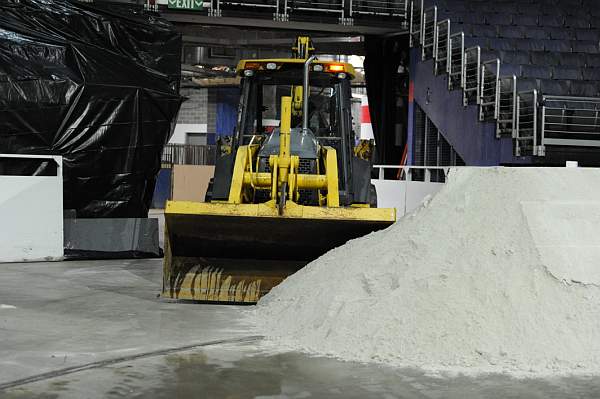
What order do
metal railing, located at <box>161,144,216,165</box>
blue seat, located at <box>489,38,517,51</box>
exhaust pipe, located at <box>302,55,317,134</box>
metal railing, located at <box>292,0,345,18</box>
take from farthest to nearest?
metal railing, located at <box>161,144,216,165</box>
blue seat, located at <box>489,38,517,51</box>
metal railing, located at <box>292,0,345,18</box>
exhaust pipe, located at <box>302,55,317,134</box>

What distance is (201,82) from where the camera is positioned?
3281cm

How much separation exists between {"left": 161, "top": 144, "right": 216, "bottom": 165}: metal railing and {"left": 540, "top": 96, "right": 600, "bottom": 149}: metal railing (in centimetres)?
1550

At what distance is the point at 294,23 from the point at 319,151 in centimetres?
952

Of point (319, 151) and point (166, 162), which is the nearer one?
point (319, 151)

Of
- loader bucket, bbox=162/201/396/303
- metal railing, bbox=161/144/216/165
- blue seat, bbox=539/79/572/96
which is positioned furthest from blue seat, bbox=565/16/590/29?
metal railing, bbox=161/144/216/165

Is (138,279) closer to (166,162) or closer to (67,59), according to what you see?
(67,59)

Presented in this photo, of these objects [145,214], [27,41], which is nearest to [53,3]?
[27,41]

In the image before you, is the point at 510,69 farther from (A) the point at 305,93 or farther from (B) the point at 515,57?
(A) the point at 305,93

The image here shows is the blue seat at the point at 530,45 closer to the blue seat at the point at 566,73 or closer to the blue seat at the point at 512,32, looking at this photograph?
the blue seat at the point at 512,32

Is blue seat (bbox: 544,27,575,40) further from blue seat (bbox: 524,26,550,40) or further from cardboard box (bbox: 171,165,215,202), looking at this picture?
cardboard box (bbox: 171,165,215,202)

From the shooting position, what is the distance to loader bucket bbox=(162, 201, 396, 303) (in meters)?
7.95

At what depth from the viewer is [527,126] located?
14.8m

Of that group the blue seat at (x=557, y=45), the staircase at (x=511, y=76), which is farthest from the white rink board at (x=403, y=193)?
the blue seat at (x=557, y=45)

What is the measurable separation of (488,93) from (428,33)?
2.74 m
